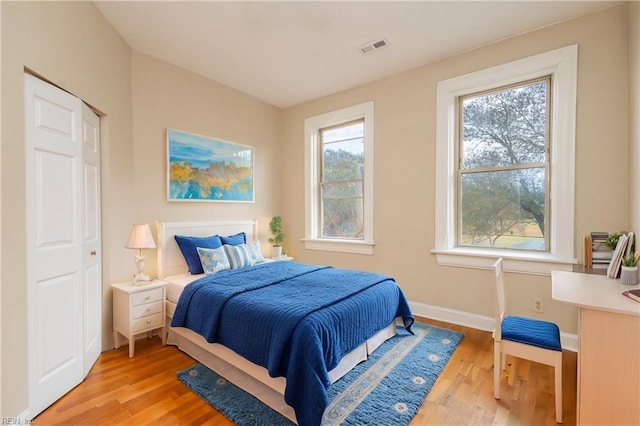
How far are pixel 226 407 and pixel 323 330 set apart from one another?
791mm

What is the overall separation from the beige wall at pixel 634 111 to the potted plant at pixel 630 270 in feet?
1.15

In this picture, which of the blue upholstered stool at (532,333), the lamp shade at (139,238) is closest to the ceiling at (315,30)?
the lamp shade at (139,238)

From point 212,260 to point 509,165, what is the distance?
10.5 ft

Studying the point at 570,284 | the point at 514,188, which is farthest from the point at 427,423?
the point at 514,188

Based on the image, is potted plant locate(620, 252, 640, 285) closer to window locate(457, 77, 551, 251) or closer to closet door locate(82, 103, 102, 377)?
window locate(457, 77, 551, 251)

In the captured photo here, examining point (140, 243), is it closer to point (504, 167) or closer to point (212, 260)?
point (212, 260)

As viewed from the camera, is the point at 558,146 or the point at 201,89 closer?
the point at 558,146

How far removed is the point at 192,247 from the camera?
10.3ft

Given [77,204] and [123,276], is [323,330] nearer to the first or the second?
[77,204]

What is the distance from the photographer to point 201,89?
3561mm

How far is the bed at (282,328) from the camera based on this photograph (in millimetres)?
1683

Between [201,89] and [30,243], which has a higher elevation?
[201,89]

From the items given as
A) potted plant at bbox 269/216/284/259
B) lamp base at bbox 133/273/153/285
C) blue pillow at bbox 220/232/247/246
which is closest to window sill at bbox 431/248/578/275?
potted plant at bbox 269/216/284/259

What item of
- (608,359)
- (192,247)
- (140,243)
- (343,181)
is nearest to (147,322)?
(140,243)
